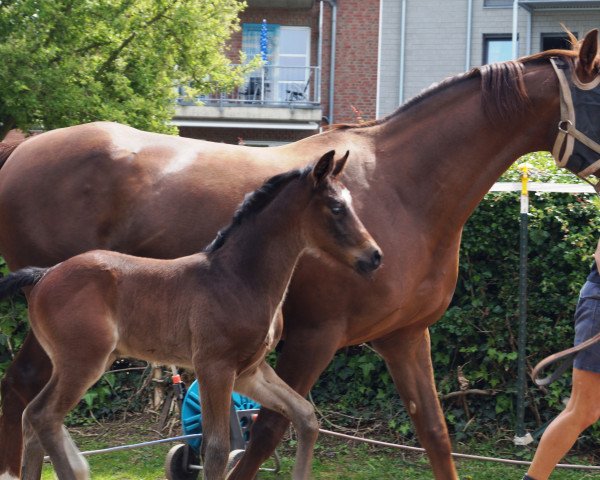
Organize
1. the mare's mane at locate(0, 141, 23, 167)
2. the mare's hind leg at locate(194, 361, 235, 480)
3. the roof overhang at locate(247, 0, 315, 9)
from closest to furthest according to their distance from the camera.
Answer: the mare's hind leg at locate(194, 361, 235, 480) → the mare's mane at locate(0, 141, 23, 167) → the roof overhang at locate(247, 0, 315, 9)

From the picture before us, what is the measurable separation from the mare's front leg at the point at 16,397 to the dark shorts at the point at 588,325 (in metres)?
2.63

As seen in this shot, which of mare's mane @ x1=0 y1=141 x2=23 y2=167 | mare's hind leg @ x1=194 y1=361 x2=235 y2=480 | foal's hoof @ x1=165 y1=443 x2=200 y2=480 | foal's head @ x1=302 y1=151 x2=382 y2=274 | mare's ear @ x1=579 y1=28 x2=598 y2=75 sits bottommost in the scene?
foal's hoof @ x1=165 y1=443 x2=200 y2=480

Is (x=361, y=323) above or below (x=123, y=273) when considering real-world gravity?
below

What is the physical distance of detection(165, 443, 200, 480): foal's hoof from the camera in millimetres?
5434

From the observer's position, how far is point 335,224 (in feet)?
12.6

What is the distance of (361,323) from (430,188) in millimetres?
754

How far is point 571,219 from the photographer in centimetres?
632

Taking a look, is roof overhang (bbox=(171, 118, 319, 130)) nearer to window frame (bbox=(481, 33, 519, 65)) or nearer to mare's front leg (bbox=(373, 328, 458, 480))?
window frame (bbox=(481, 33, 519, 65))

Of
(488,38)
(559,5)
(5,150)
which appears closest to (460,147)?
(5,150)

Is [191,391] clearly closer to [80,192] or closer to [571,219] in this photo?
[80,192]

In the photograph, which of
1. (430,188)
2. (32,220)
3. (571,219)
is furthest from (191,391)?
(571,219)

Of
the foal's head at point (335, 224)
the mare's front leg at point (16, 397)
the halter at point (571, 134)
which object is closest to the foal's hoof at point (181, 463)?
the mare's front leg at point (16, 397)

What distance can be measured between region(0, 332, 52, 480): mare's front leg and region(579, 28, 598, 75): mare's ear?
2967mm

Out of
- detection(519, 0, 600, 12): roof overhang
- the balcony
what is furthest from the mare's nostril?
detection(519, 0, 600, 12): roof overhang
